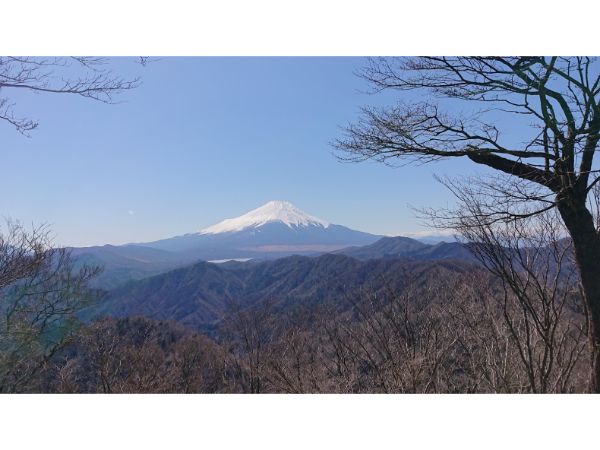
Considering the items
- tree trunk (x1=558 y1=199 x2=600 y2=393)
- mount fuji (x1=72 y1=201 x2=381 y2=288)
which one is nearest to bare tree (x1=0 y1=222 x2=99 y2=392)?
mount fuji (x1=72 y1=201 x2=381 y2=288)

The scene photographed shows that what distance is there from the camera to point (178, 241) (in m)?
6.48

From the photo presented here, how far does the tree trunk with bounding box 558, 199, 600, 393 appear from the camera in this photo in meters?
2.22

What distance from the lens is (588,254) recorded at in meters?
2.23

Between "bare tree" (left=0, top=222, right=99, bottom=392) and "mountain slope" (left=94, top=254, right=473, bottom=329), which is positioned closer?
"bare tree" (left=0, top=222, right=99, bottom=392)

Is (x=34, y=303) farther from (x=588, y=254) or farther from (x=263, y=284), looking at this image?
(x=263, y=284)

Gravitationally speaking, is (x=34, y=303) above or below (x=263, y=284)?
above

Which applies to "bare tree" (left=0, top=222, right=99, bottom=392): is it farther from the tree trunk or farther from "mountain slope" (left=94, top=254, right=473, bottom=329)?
the tree trunk

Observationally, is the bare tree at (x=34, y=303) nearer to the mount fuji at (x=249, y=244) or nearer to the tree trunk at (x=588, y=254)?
the mount fuji at (x=249, y=244)

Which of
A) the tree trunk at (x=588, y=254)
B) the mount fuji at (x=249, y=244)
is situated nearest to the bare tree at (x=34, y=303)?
the mount fuji at (x=249, y=244)

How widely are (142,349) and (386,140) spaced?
690 centimetres

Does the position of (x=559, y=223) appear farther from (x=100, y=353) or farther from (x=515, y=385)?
(x=100, y=353)

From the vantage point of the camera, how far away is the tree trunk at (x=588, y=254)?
222 cm

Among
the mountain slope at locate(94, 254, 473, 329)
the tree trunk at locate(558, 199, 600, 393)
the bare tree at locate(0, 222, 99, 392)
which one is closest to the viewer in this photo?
the tree trunk at locate(558, 199, 600, 393)

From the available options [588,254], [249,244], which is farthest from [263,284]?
[588,254]
